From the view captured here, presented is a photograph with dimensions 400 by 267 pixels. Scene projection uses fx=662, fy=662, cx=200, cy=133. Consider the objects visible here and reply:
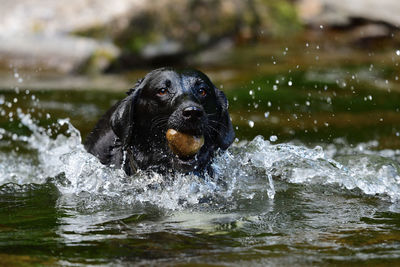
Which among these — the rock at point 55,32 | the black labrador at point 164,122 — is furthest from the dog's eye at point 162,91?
the rock at point 55,32

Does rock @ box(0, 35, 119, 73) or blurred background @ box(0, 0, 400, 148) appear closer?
blurred background @ box(0, 0, 400, 148)

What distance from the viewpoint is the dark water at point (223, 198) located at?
11.7 feet

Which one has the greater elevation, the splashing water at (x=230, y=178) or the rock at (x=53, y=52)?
the rock at (x=53, y=52)

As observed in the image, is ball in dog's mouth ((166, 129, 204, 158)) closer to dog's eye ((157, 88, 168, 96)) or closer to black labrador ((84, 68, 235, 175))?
black labrador ((84, 68, 235, 175))

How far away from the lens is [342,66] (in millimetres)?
11773

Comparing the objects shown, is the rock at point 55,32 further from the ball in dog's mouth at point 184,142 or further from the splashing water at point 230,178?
the ball in dog's mouth at point 184,142

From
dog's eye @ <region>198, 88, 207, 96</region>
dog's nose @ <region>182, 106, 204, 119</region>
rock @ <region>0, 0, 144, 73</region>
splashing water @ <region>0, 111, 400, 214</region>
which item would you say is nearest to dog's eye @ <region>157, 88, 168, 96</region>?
dog's eye @ <region>198, 88, 207, 96</region>

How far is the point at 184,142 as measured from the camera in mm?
4664

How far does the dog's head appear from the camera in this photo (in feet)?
15.3

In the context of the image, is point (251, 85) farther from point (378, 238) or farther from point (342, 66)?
point (378, 238)

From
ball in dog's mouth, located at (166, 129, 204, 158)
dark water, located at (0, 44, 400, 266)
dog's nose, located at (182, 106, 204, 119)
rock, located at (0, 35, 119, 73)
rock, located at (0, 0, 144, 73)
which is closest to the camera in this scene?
dark water, located at (0, 44, 400, 266)

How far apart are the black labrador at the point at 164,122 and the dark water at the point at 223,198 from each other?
124mm

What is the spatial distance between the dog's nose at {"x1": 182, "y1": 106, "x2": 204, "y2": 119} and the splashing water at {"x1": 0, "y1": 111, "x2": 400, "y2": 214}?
0.58 m

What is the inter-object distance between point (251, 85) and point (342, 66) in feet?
Answer: 8.45
